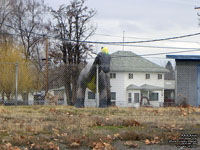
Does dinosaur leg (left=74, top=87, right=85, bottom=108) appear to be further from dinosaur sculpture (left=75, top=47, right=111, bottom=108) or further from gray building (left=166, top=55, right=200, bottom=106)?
gray building (left=166, top=55, right=200, bottom=106)

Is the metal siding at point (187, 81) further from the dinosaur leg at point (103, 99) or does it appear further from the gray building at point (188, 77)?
the dinosaur leg at point (103, 99)

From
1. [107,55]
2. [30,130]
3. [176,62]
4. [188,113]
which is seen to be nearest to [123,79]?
[176,62]

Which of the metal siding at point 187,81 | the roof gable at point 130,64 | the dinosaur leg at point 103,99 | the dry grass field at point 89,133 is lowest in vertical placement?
the dry grass field at point 89,133

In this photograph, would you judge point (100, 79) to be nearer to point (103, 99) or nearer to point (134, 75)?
point (103, 99)

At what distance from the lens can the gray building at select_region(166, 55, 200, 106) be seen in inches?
913

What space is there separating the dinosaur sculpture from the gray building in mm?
6186

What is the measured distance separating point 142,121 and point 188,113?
3.08 m

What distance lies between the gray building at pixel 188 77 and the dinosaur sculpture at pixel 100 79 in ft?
20.3

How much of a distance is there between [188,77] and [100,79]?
7.25 metres

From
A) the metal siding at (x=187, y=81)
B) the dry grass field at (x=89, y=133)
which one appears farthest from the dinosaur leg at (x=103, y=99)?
the metal siding at (x=187, y=81)

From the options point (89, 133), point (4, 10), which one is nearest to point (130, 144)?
point (89, 133)

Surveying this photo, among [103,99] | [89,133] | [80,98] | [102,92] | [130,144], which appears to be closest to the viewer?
[130,144]

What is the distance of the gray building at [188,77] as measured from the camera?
23.2m

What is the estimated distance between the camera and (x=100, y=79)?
17.9 metres
